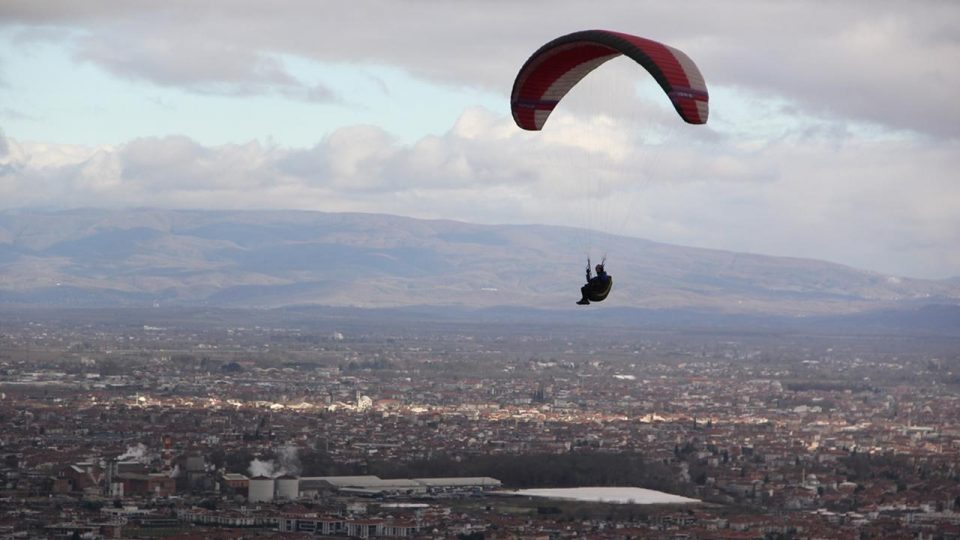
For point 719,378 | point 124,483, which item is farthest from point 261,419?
point 719,378

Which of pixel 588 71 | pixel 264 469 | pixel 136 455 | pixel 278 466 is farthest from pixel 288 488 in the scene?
pixel 588 71

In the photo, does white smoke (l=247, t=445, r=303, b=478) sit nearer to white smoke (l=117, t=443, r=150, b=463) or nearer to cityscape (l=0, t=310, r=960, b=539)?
cityscape (l=0, t=310, r=960, b=539)

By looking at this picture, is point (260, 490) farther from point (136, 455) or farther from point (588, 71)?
point (588, 71)

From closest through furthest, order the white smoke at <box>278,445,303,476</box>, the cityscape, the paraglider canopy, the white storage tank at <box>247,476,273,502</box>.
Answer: the paraglider canopy < the cityscape < the white storage tank at <box>247,476,273,502</box> < the white smoke at <box>278,445,303,476</box>

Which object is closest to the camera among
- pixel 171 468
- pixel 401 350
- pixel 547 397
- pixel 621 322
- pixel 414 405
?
pixel 171 468

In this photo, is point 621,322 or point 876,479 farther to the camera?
point 621,322

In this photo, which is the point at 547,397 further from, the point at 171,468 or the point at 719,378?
the point at 171,468

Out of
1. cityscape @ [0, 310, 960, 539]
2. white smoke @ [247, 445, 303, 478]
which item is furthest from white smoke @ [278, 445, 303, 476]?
cityscape @ [0, 310, 960, 539]
